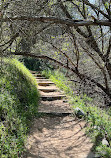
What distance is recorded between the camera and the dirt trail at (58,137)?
4.18 meters

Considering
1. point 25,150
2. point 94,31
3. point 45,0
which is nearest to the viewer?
point 25,150

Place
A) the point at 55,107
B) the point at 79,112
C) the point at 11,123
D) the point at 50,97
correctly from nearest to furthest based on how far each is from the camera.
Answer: the point at 11,123 < the point at 79,112 < the point at 55,107 < the point at 50,97

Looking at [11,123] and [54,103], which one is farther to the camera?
[54,103]

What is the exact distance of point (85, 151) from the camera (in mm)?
4262

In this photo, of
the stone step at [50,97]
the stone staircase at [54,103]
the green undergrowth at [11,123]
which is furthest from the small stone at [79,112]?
the stone step at [50,97]

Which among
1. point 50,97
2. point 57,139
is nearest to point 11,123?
point 57,139

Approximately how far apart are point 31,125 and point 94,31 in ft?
14.1

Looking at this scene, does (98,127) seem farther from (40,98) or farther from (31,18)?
(40,98)

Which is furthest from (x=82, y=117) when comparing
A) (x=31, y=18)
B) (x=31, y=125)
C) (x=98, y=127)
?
(x=31, y=18)

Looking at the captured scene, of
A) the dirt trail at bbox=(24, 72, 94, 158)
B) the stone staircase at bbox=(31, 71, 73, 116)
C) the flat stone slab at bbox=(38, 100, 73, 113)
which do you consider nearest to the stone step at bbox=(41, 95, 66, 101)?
the stone staircase at bbox=(31, 71, 73, 116)

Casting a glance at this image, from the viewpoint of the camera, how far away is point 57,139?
4992mm

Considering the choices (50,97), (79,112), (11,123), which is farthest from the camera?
(50,97)

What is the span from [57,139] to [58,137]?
0.13 meters

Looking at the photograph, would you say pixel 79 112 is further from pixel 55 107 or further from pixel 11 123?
pixel 11 123
